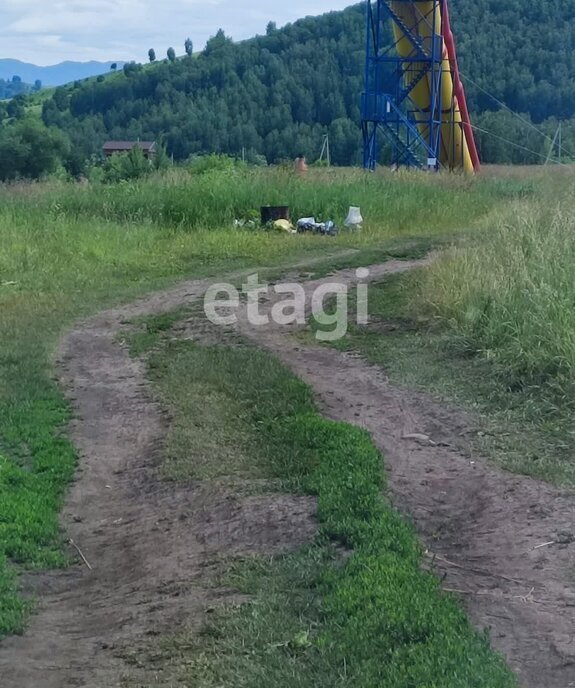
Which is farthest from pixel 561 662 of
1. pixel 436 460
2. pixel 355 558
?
pixel 436 460

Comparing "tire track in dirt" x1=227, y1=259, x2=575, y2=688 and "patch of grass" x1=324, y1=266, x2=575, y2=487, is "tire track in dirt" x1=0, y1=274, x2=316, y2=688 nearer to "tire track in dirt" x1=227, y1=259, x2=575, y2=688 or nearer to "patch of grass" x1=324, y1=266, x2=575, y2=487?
"tire track in dirt" x1=227, y1=259, x2=575, y2=688

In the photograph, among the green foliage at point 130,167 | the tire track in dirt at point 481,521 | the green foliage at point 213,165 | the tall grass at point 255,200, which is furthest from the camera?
the green foliage at point 130,167

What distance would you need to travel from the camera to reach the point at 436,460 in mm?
5148

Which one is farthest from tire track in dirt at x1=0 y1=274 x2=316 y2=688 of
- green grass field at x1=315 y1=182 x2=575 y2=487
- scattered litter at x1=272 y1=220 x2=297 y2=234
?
scattered litter at x1=272 y1=220 x2=297 y2=234

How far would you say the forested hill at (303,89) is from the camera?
36938 millimetres

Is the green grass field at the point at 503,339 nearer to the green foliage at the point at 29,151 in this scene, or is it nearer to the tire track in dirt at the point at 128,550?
the tire track in dirt at the point at 128,550

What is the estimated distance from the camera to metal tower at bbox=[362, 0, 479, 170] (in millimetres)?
23219

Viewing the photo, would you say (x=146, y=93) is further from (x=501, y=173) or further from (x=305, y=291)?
(x=305, y=291)

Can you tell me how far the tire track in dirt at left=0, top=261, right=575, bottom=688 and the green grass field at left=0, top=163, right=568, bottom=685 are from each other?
0.17 metres

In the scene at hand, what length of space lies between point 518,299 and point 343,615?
4.10m

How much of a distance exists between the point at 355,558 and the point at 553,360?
2.77 meters

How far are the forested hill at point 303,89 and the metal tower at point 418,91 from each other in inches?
334

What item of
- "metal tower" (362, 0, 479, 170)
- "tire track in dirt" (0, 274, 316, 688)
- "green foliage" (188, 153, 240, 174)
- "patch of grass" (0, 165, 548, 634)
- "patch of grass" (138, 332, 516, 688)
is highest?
"metal tower" (362, 0, 479, 170)

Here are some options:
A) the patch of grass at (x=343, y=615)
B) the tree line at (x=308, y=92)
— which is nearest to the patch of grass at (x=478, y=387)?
the patch of grass at (x=343, y=615)
